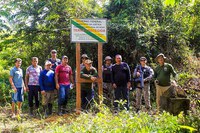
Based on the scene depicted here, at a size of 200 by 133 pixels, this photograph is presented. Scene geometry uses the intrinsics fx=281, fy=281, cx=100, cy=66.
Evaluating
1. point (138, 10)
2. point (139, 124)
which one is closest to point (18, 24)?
point (138, 10)

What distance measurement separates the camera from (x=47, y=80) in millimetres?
8078

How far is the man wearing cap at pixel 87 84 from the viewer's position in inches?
314

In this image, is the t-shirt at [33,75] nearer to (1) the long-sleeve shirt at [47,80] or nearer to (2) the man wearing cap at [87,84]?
(1) the long-sleeve shirt at [47,80]

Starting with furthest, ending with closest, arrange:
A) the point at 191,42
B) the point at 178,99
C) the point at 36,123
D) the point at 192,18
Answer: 1. the point at 191,42
2. the point at 192,18
3. the point at 36,123
4. the point at 178,99

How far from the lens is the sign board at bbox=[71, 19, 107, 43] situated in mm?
7762

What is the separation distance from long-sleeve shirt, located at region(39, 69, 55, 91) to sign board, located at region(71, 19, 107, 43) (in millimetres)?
1234

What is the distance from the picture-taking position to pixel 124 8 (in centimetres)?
1200

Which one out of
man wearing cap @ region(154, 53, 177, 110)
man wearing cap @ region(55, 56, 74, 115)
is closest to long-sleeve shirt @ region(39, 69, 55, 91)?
man wearing cap @ region(55, 56, 74, 115)

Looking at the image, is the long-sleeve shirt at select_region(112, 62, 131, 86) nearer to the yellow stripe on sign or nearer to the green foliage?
the yellow stripe on sign

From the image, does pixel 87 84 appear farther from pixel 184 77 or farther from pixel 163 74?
pixel 184 77

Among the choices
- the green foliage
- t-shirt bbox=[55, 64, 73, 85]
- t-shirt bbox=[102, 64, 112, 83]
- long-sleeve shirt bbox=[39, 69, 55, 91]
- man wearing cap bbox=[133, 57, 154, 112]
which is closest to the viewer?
long-sleeve shirt bbox=[39, 69, 55, 91]

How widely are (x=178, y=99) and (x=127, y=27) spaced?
5.86 m

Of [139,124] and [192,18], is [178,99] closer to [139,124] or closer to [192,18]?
[139,124]

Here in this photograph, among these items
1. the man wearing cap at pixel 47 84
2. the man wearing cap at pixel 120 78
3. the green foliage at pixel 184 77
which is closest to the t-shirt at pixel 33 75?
the man wearing cap at pixel 47 84
